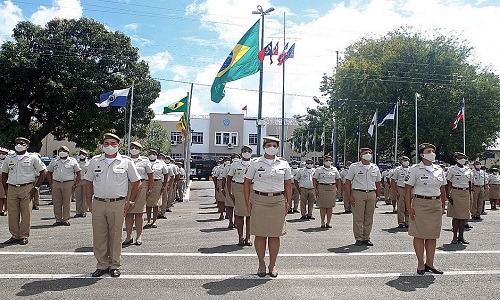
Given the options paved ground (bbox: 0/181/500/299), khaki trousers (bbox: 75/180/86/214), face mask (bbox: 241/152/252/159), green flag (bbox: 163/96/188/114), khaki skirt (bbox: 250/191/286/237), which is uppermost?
green flag (bbox: 163/96/188/114)

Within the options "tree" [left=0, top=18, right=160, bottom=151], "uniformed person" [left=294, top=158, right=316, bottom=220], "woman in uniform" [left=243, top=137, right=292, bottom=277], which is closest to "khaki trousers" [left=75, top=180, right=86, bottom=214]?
"uniformed person" [left=294, top=158, right=316, bottom=220]

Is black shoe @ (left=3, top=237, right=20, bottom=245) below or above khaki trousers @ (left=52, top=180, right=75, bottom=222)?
below

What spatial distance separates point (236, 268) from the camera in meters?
7.84

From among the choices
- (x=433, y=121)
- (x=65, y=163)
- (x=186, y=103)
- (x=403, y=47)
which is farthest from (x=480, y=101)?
(x=65, y=163)

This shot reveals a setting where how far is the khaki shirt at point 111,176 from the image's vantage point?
727 centimetres

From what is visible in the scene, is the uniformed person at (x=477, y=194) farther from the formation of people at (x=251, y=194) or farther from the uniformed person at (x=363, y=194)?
the uniformed person at (x=363, y=194)

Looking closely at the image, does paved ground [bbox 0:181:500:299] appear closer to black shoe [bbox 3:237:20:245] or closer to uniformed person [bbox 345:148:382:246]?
black shoe [bbox 3:237:20:245]

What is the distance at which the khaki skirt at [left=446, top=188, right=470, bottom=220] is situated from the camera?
10812mm

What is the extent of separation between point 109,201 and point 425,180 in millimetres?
5091

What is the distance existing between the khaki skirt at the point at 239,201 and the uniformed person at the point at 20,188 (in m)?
4.16

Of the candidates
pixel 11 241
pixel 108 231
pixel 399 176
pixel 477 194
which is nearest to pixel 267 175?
pixel 108 231

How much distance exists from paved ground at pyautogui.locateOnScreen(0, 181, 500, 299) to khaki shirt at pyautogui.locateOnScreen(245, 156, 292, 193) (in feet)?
4.38

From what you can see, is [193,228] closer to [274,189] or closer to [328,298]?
[274,189]

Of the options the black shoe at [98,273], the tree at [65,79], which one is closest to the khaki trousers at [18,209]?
the black shoe at [98,273]
